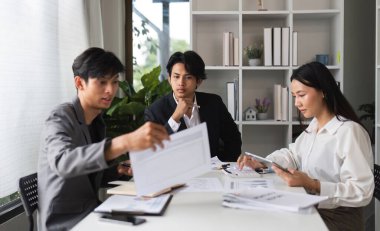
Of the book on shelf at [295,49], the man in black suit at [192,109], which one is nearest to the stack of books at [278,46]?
the book on shelf at [295,49]

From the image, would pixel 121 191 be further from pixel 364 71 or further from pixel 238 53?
pixel 364 71

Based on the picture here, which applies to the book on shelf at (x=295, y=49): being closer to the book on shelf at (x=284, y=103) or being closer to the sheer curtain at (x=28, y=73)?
the book on shelf at (x=284, y=103)

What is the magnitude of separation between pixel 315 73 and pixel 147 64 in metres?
2.32

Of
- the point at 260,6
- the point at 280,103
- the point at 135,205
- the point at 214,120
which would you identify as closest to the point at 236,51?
the point at 260,6

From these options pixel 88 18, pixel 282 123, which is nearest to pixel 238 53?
pixel 282 123

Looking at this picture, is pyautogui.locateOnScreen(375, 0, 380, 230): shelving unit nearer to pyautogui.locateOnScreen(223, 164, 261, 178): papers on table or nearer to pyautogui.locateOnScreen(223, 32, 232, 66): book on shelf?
pyautogui.locateOnScreen(223, 32, 232, 66): book on shelf

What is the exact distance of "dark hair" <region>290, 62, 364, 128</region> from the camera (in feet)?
6.19

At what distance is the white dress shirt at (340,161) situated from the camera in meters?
1.70

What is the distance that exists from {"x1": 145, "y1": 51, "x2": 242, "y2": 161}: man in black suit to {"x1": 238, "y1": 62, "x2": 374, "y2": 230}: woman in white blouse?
2.22 feet

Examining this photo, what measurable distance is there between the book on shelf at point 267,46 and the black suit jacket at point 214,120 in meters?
0.72

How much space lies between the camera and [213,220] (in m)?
1.32

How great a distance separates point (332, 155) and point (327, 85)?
305 millimetres

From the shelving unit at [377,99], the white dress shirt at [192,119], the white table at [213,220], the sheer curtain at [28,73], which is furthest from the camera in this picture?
the shelving unit at [377,99]

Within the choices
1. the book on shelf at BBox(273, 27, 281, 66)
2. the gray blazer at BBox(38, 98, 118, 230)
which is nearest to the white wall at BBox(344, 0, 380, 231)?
the book on shelf at BBox(273, 27, 281, 66)
